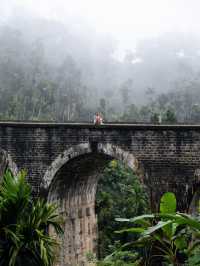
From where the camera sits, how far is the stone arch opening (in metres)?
10.3

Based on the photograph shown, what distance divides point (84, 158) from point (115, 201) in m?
11.9

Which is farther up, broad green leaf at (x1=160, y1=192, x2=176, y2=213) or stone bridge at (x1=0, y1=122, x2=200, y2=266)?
stone bridge at (x1=0, y1=122, x2=200, y2=266)

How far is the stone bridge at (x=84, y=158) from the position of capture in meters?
9.41

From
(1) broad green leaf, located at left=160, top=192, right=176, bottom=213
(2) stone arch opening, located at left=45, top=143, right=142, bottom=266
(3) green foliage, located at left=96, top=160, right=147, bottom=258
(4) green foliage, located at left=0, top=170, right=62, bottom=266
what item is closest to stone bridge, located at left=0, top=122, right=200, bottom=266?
(2) stone arch opening, located at left=45, top=143, right=142, bottom=266

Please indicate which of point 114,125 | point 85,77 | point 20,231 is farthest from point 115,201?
point 85,77

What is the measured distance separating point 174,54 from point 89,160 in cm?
10513

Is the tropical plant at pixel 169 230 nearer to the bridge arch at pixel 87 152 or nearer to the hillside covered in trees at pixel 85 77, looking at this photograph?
the bridge arch at pixel 87 152

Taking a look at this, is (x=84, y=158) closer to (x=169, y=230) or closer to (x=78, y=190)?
(x=78, y=190)

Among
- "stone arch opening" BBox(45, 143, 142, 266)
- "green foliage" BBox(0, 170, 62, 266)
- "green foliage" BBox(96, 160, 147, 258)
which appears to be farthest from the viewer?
"green foliage" BBox(96, 160, 147, 258)

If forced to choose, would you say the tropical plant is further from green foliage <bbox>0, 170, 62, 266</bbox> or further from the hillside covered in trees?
the hillside covered in trees

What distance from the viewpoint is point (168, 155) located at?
9547 mm

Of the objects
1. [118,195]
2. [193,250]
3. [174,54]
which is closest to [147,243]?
[193,250]

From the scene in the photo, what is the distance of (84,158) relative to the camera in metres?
10.9

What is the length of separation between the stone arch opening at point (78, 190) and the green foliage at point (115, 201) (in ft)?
15.5
